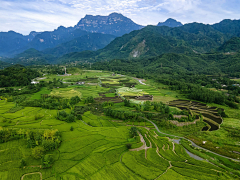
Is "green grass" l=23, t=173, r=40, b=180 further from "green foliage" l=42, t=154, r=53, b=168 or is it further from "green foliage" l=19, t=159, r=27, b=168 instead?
"green foliage" l=19, t=159, r=27, b=168

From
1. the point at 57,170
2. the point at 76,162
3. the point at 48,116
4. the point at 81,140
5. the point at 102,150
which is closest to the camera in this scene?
the point at 57,170

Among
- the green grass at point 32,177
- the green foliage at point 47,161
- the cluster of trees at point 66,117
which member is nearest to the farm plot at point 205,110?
the cluster of trees at point 66,117

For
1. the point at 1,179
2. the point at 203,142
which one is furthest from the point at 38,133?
the point at 203,142

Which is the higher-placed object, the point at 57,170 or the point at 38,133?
the point at 38,133

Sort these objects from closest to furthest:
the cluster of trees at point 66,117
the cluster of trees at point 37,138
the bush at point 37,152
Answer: the bush at point 37,152, the cluster of trees at point 37,138, the cluster of trees at point 66,117

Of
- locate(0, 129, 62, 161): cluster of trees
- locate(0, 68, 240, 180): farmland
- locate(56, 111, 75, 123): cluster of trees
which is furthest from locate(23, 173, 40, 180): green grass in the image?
locate(56, 111, 75, 123): cluster of trees

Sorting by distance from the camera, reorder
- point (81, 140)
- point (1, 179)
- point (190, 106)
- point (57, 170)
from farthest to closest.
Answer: point (190, 106) → point (81, 140) → point (57, 170) → point (1, 179)

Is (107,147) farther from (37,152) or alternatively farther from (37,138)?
(37,138)

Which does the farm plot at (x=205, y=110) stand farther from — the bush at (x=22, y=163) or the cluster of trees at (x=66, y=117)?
the bush at (x=22, y=163)

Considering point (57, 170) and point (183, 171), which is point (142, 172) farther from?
point (57, 170)

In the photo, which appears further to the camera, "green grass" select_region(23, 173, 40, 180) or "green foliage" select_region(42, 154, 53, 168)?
"green foliage" select_region(42, 154, 53, 168)

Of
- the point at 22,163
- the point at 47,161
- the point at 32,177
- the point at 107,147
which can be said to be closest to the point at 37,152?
the point at 22,163
